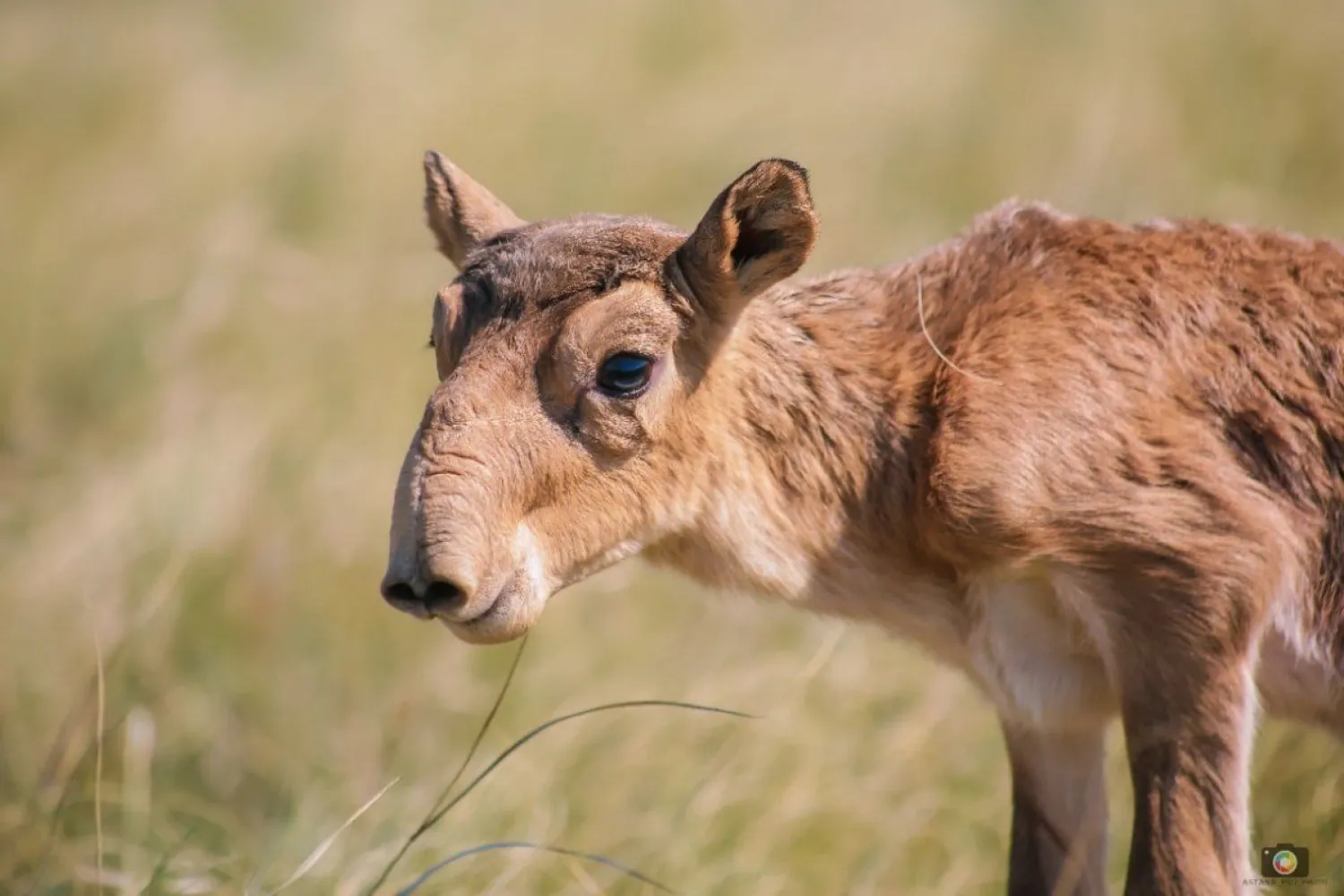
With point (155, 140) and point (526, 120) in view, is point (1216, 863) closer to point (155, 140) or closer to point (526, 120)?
point (526, 120)

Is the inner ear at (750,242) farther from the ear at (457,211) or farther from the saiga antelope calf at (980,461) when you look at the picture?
the ear at (457,211)

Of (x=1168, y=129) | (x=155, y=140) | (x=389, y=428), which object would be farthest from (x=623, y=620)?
(x=155, y=140)

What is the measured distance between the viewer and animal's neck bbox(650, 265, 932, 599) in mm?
5215

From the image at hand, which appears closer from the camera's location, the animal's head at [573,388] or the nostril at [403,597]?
the nostril at [403,597]

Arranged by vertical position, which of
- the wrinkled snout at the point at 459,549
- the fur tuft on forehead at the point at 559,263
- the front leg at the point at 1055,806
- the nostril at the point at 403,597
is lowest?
the front leg at the point at 1055,806

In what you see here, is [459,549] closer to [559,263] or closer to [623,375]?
[623,375]

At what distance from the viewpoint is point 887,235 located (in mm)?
11906

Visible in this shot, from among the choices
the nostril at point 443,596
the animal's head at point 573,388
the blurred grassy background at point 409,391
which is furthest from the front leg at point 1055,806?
the nostril at point 443,596

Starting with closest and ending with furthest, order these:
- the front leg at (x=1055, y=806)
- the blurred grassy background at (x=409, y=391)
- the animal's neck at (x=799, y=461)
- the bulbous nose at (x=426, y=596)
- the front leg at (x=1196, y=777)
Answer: the bulbous nose at (x=426, y=596), the front leg at (x=1196, y=777), the animal's neck at (x=799, y=461), the front leg at (x=1055, y=806), the blurred grassy background at (x=409, y=391)

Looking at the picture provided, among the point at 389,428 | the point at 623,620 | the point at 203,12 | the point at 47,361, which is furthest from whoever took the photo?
the point at 203,12

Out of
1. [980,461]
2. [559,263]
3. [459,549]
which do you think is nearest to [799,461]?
[980,461]

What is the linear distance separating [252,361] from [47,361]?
1478mm

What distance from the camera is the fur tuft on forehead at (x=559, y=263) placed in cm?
488

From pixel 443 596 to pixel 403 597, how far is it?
101 millimetres
